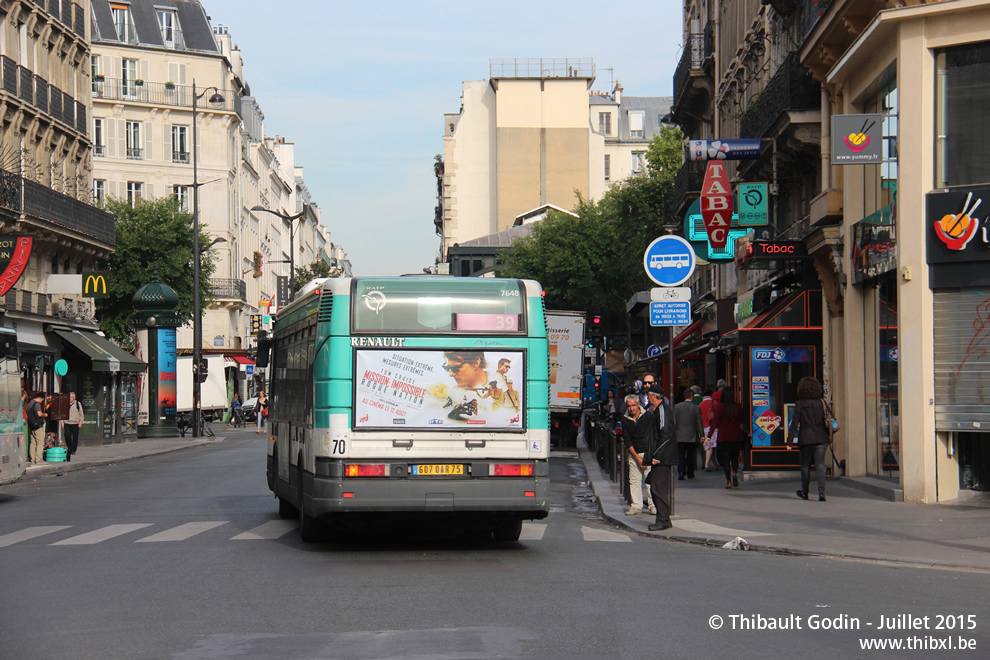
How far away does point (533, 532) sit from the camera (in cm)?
1579

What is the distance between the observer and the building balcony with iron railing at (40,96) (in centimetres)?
3978

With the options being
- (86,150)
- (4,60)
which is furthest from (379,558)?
(86,150)

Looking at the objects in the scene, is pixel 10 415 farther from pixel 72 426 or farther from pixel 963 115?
pixel 963 115

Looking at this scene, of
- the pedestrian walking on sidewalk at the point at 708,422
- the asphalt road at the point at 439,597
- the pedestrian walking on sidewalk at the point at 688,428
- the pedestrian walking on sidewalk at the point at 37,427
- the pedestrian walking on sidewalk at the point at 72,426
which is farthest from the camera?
the pedestrian walking on sidewalk at the point at 72,426

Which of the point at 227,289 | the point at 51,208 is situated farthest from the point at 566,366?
the point at 227,289

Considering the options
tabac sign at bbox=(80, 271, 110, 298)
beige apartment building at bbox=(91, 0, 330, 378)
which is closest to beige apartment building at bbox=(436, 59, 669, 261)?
beige apartment building at bbox=(91, 0, 330, 378)

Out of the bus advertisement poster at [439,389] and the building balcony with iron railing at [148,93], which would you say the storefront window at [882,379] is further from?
the building balcony with iron railing at [148,93]

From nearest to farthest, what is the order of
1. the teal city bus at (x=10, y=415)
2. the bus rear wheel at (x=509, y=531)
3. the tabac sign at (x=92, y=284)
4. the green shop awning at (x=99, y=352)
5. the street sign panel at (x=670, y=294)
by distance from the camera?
the bus rear wheel at (x=509, y=531) < the street sign panel at (x=670, y=294) < the teal city bus at (x=10, y=415) < the tabac sign at (x=92, y=284) < the green shop awning at (x=99, y=352)

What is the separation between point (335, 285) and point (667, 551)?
14.1 feet

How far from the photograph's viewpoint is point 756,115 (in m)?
28.1

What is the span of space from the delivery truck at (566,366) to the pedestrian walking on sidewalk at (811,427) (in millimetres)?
19528

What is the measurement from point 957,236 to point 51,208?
102 ft

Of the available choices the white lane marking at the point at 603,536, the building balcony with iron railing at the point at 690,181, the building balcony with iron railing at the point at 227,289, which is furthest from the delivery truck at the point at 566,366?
the building balcony with iron railing at the point at 227,289

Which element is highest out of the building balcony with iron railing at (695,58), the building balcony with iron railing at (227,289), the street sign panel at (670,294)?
the building balcony with iron railing at (695,58)
